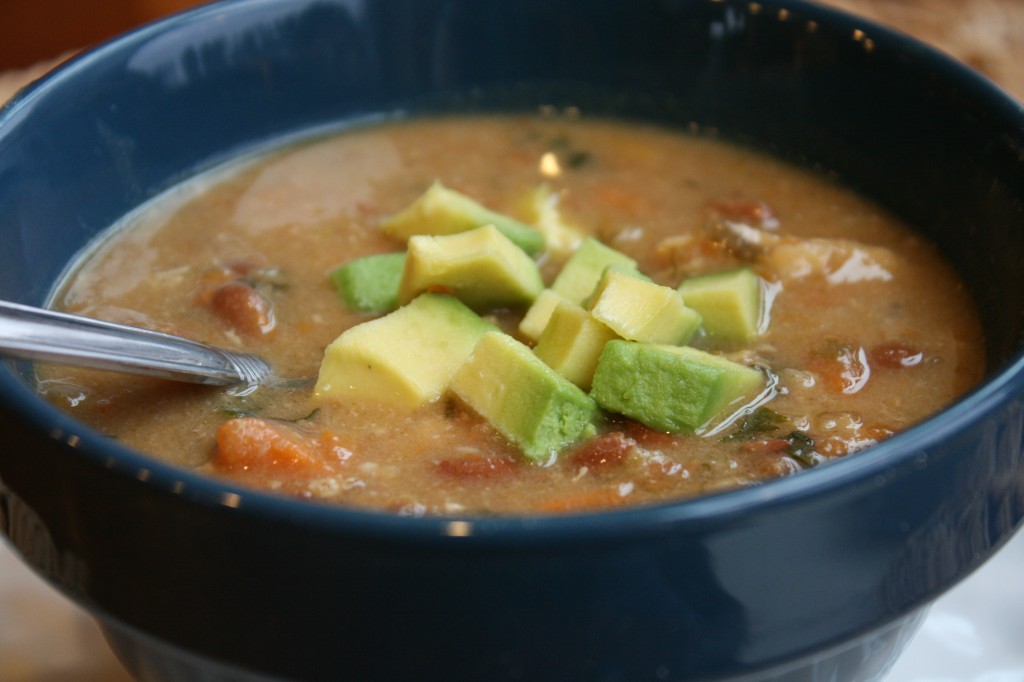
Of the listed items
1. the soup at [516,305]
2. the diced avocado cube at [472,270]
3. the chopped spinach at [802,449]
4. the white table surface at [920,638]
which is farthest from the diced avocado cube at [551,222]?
the white table surface at [920,638]

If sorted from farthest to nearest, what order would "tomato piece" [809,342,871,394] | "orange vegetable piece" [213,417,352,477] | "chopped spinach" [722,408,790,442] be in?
"tomato piece" [809,342,871,394]
"chopped spinach" [722,408,790,442]
"orange vegetable piece" [213,417,352,477]

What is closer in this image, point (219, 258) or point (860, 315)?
point (860, 315)

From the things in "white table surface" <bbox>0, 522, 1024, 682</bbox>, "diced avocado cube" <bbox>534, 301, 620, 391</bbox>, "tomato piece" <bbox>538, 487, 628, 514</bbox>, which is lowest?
"white table surface" <bbox>0, 522, 1024, 682</bbox>

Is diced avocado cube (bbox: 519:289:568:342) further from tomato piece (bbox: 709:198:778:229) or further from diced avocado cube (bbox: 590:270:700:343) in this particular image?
tomato piece (bbox: 709:198:778:229)

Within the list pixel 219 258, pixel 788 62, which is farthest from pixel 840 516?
pixel 788 62

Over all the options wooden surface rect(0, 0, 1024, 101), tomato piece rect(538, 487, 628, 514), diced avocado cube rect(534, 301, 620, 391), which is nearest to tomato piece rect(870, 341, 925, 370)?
diced avocado cube rect(534, 301, 620, 391)

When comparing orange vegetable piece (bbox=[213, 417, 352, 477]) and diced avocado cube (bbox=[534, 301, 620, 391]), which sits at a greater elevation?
diced avocado cube (bbox=[534, 301, 620, 391])

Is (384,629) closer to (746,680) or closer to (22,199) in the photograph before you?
(746,680)
